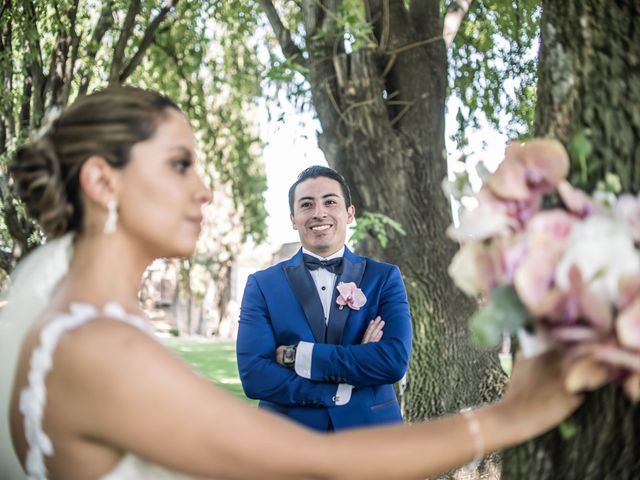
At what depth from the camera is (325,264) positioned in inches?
161

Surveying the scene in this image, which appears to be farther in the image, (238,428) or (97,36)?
(97,36)

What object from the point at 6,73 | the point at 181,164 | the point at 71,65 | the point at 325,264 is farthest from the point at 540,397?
the point at 6,73

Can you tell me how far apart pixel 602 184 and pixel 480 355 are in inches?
255

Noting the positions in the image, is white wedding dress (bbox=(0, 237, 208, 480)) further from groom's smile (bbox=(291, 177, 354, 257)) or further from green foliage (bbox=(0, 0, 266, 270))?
green foliage (bbox=(0, 0, 266, 270))

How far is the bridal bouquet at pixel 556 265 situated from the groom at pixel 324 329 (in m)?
2.23

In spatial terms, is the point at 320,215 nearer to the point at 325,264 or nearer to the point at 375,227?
the point at 325,264

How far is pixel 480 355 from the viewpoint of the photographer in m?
7.83

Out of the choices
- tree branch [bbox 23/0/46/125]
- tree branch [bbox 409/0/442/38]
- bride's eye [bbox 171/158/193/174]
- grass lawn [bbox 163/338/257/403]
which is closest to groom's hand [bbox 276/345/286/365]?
bride's eye [bbox 171/158/193/174]

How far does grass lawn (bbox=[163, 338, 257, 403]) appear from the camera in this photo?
14.2 meters

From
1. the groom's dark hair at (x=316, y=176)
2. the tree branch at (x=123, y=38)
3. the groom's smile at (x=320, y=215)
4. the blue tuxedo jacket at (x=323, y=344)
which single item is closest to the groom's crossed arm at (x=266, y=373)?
the blue tuxedo jacket at (x=323, y=344)

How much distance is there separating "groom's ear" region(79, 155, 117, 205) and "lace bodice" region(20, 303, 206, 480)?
268 mm

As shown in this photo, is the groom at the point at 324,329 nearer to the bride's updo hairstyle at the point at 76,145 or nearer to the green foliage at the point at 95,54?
the bride's updo hairstyle at the point at 76,145

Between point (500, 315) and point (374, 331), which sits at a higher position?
point (500, 315)

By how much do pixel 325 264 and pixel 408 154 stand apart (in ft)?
11.2
